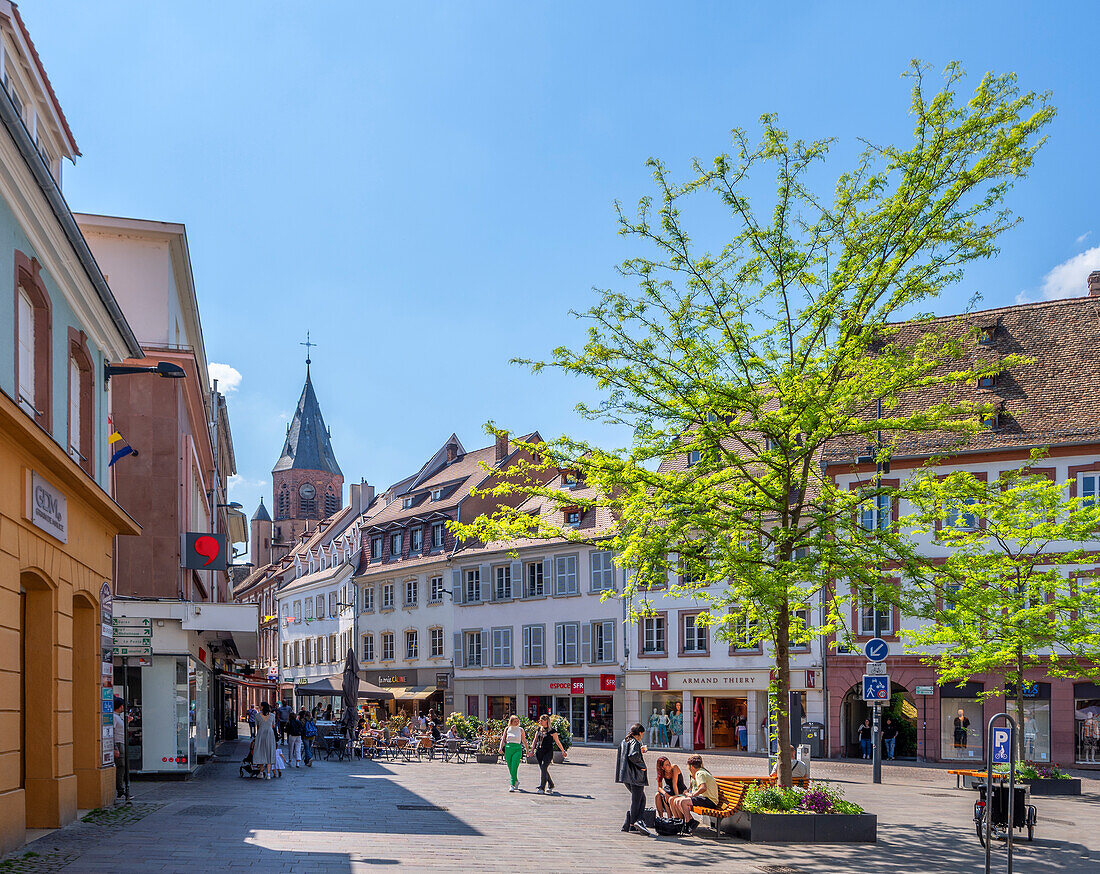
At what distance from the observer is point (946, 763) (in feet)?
127

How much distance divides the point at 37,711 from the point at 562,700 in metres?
40.0

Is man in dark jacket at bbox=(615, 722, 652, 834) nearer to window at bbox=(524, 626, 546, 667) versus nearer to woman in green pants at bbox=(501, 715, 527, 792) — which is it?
woman in green pants at bbox=(501, 715, 527, 792)

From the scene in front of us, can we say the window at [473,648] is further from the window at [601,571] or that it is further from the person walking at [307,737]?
the person walking at [307,737]

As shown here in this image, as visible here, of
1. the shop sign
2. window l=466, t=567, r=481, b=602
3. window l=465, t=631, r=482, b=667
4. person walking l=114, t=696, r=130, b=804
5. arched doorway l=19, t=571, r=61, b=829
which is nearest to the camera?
the shop sign

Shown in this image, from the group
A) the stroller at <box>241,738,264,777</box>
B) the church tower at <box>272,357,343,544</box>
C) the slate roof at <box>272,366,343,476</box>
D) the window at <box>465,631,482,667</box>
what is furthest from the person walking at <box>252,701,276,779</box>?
the slate roof at <box>272,366,343,476</box>

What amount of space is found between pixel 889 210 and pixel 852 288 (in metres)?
1.18

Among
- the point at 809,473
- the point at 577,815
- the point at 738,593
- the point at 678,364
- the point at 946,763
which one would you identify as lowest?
the point at 946,763

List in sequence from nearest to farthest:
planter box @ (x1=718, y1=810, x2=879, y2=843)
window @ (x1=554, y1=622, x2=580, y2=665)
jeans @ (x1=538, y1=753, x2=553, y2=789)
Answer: planter box @ (x1=718, y1=810, x2=879, y2=843), jeans @ (x1=538, y1=753, x2=553, y2=789), window @ (x1=554, y1=622, x2=580, y2=665)

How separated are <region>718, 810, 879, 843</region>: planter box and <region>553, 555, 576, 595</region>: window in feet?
122

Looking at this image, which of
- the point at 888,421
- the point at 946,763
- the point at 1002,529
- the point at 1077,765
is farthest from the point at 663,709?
the point at 888,421

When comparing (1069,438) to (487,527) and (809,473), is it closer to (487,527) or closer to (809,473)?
(809,473)

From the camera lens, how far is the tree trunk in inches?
678

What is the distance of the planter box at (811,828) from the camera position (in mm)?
16281

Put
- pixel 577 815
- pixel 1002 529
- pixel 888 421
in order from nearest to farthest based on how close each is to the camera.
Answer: pixel 888 421 → pixel 577 815 → pixel 1002 529
